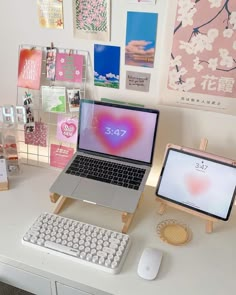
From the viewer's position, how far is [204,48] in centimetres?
108

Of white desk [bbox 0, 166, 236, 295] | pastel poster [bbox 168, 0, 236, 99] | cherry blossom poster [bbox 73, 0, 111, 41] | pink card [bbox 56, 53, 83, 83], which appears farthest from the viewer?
pink card [bbox 56, 53, 83, 83]

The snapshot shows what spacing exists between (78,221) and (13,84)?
2.32 feet

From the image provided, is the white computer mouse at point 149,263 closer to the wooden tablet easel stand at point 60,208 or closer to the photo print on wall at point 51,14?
the wooden tablet easel stand at point 60,208

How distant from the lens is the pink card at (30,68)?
1.28m

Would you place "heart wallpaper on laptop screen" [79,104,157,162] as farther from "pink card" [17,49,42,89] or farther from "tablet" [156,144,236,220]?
"pink card" [17,49,42,89]

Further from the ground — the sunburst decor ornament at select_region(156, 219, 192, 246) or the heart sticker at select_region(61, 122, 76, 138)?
the heart sticker at select_region(61, 122, 76, 138)

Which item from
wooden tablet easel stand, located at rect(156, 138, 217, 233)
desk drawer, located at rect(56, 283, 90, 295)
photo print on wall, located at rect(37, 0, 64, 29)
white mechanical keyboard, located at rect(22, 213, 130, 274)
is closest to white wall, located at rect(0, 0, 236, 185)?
photo print on wall, located at rect(37, 0, 64, 29)

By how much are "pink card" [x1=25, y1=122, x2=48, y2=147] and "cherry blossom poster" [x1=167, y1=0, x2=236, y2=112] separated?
23.2 inches

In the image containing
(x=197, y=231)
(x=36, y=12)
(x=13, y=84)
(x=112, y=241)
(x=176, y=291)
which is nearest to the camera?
(x=176, y=291)

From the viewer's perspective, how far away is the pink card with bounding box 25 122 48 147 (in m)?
1.40

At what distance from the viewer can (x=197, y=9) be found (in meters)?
1.03

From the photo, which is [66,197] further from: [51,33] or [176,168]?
[51,33]

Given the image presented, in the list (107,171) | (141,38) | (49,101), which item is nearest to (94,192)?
(107,171)

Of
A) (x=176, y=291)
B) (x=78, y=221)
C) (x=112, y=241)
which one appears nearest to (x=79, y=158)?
(x=78, y=221)
